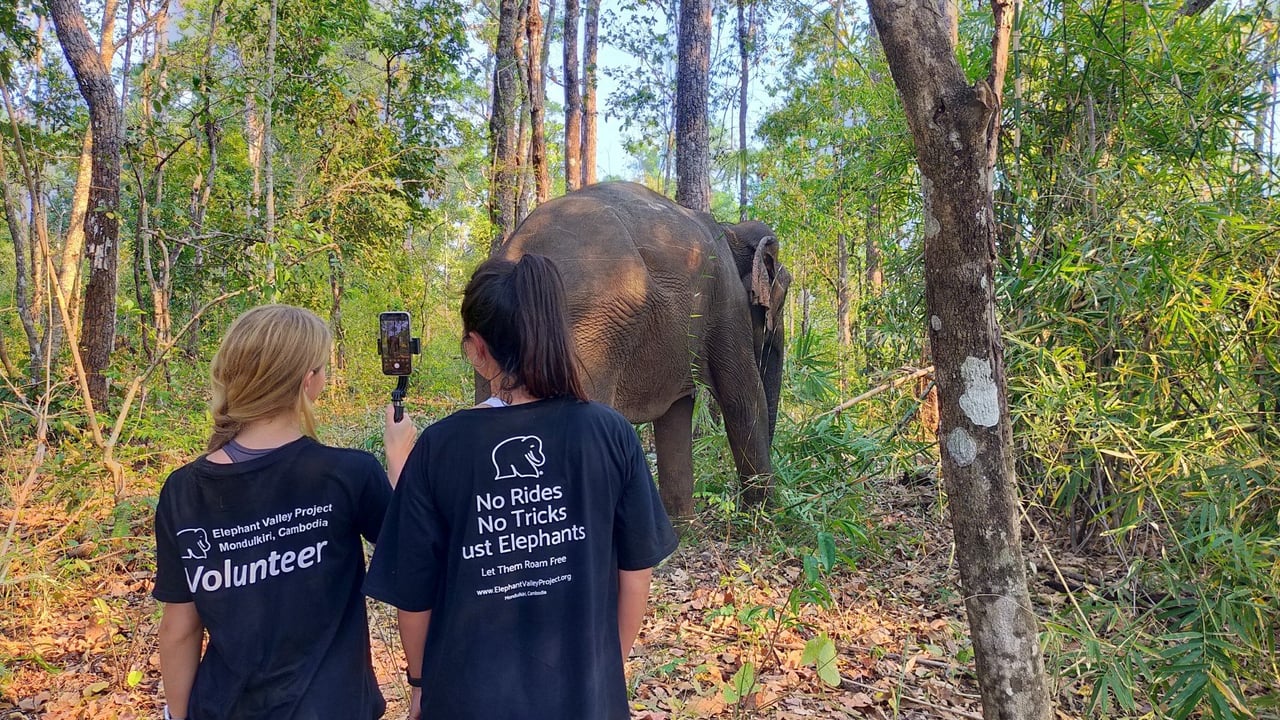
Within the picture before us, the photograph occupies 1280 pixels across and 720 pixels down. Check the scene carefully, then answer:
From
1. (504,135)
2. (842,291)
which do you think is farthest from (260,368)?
(842,291)

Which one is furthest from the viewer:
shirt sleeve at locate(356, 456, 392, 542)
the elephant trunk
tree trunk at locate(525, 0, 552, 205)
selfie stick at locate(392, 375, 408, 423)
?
tree trunk at locate(525, 0, 552, 205)

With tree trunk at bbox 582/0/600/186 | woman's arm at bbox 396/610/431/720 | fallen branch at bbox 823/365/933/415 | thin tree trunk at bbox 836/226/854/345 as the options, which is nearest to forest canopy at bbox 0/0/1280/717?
fallen branch at bbox 823/365/933/415

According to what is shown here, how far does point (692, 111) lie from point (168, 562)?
660 cm

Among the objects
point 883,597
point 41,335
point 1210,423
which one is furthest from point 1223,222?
point 41,335

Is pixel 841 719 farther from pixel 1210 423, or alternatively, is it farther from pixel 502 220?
pixel 502 220

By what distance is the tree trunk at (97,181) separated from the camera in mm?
6820

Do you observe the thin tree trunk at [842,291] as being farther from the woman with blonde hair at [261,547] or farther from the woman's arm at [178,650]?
the woman's arm at [178,650]

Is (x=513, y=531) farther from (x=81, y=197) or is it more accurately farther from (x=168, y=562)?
(x=81, y=197)

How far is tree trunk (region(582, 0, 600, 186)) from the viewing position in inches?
680

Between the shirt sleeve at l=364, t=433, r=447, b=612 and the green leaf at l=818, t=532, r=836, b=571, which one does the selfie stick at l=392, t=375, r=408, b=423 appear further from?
the green leaf at l=818, t=532, r=836, b=571

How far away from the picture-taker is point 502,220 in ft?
28.7

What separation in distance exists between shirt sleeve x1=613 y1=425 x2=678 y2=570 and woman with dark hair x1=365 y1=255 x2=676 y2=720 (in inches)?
0.5

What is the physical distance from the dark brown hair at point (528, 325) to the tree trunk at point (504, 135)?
6.89m

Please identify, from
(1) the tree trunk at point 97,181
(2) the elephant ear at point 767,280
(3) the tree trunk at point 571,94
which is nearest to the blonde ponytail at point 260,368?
(2) the elephant ear at point 767,280
